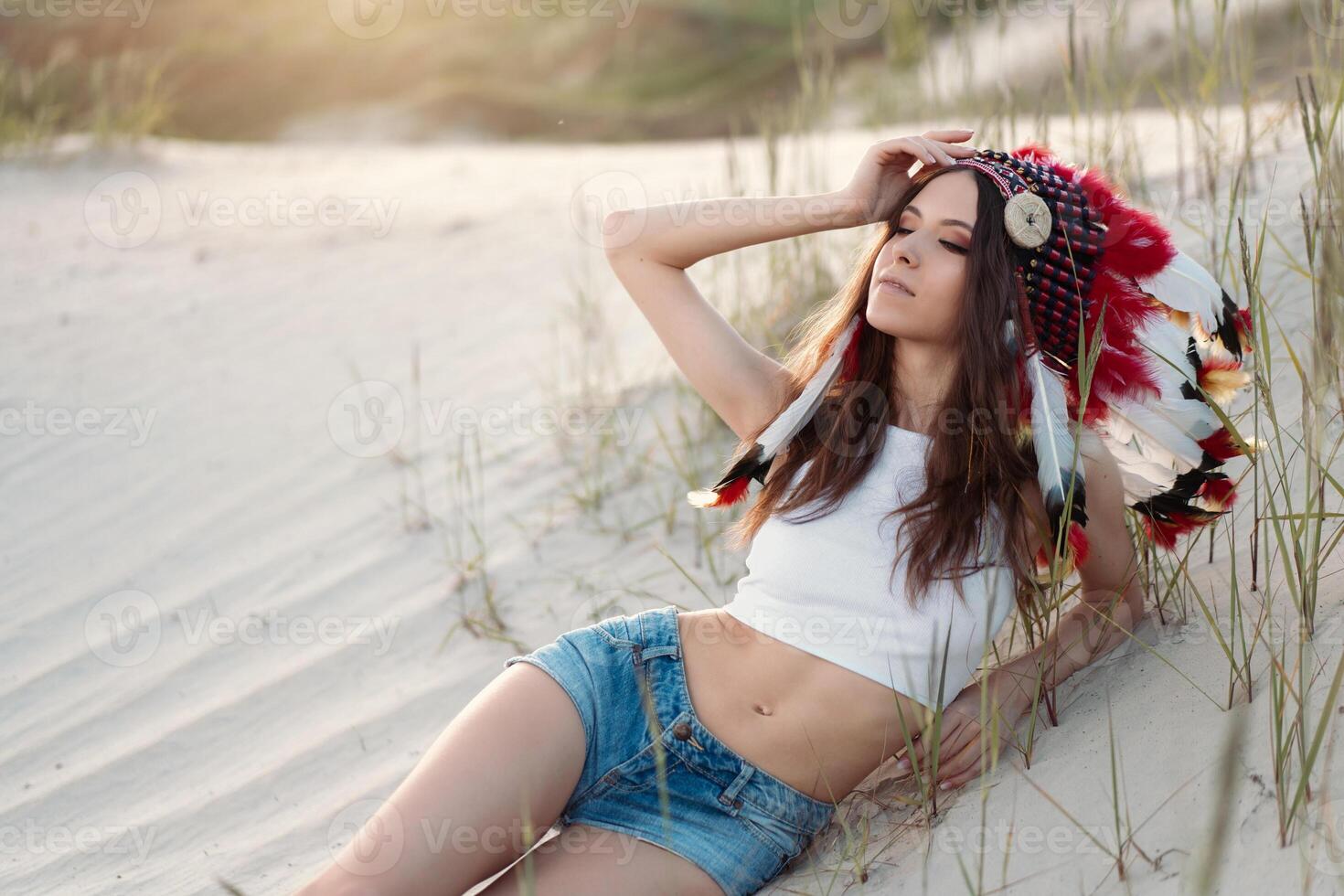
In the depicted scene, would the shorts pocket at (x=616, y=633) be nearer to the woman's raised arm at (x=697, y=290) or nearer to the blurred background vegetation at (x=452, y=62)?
the woman's raised arm at (x=697, y=290)

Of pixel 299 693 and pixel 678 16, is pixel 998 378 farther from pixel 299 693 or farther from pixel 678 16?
pixel 678 16

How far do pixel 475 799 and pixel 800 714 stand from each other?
51 centimetres

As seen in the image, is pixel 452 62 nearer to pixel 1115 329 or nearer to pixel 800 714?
pixel 1115 329

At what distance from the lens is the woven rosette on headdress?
194cm

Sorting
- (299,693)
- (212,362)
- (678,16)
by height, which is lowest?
(299,693)

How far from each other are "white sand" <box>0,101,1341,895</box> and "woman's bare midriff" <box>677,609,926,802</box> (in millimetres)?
133

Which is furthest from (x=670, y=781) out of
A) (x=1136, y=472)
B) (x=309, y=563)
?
(x=309, y=563)

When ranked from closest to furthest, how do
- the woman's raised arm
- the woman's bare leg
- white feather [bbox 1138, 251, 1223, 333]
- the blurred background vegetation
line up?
the woman's bare leg → white feather [bbox 1138, 251, 1223, 333] → the woman's raised arm → the blurred background vegetation

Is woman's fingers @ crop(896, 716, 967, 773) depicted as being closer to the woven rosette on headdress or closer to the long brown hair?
the long brown hair

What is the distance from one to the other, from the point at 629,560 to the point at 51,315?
3.09 metres

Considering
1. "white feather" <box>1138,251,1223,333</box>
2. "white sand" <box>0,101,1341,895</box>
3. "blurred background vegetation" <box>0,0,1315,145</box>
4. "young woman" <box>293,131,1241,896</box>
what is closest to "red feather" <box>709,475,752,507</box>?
"young woman" <box>293,131,1241,896</box>

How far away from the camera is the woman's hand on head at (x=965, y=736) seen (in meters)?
1.88

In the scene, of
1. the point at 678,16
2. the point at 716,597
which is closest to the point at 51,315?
the point at 716,597

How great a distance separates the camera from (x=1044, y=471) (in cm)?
→ 186
